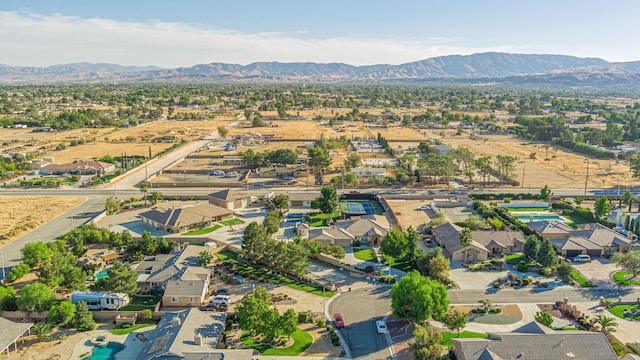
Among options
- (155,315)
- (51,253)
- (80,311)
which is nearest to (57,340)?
(80,311)

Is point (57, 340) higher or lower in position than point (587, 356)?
lower

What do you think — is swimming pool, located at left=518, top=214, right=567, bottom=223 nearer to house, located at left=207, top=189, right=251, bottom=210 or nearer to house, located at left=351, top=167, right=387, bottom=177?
house, located at left=351, top=167, right=387, bottom=177

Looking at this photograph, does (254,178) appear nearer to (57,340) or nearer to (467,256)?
(467,256)

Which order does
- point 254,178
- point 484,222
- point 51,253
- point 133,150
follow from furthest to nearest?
point 133,150 < point 254,178 < point 484,222 < point 51,253

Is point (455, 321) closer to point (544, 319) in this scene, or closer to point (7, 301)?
point (544, 319)

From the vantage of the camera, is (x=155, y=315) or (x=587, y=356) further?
(x=155, y=315)

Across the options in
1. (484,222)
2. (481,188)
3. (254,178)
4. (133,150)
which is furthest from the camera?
(133,150)
